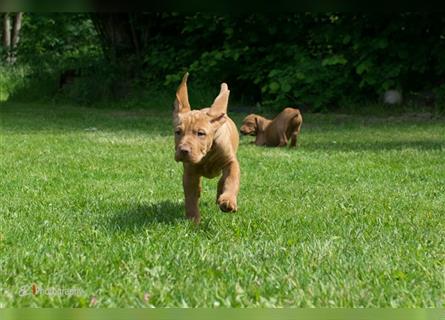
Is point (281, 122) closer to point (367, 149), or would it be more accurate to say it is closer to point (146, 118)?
point (367, 149)

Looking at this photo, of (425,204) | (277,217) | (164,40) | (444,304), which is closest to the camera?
(444,304)

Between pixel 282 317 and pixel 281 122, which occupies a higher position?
pixel 282 317

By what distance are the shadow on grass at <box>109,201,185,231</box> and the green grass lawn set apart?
0.5 inches

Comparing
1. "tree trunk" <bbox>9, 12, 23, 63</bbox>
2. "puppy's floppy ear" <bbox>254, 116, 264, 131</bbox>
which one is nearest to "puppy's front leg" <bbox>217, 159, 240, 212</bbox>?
"puppy's floppy ear" <bbox>254, 116, 264, 131</bbox>

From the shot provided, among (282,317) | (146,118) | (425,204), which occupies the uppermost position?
(282,317)

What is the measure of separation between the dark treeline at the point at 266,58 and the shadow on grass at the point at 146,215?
442 inches

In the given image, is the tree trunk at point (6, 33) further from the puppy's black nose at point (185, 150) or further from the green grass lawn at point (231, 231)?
the puppy's black nose at point (185, 150)

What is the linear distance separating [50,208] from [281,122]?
5311 millimetres

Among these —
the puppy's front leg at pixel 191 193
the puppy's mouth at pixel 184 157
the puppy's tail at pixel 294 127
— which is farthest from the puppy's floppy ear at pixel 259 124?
the puppy's mouth at pixel 184 157

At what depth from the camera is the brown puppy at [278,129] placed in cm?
958

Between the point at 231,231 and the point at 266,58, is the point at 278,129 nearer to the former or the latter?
the point at 231,231

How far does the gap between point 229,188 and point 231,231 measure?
35cm

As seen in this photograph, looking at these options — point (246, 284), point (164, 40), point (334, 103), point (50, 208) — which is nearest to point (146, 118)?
point (334, 103)

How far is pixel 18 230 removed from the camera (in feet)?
13.0
